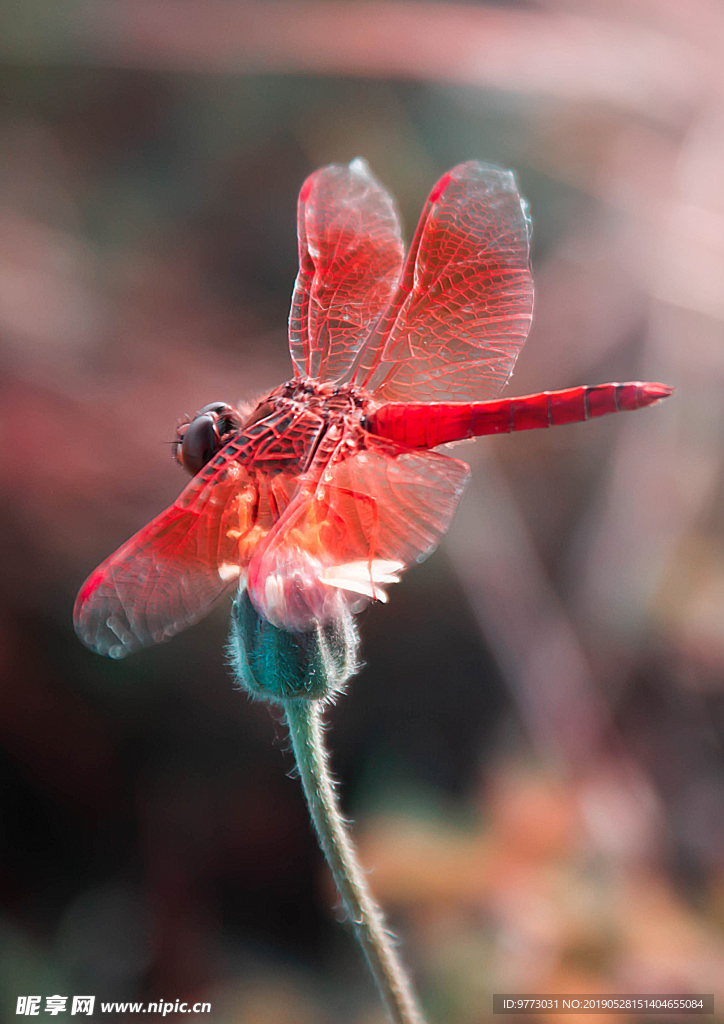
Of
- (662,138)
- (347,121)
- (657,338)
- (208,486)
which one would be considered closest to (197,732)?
(208,486)

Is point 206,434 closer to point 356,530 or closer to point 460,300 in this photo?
point 356,530

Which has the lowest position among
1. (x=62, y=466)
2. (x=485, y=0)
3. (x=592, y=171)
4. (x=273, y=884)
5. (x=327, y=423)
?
(x=273, y=884)

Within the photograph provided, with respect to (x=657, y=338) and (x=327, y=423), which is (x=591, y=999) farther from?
(x=657, y=338)

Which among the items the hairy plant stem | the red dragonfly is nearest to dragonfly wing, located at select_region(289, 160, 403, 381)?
the red dragonfly

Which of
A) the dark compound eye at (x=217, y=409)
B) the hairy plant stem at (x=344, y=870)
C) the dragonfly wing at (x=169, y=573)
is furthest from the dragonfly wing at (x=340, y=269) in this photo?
the hairy plant stem at (x=344, y=870)

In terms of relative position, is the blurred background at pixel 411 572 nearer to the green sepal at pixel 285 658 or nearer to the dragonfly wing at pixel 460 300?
the green sepal at pixel 285 658

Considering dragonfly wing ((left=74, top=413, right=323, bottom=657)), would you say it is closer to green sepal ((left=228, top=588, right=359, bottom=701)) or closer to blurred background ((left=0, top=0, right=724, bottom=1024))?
green sepal ((left=228, top=588, right=359, bottom=701))
